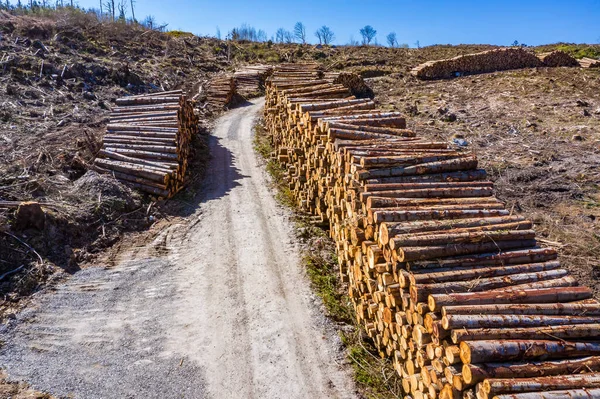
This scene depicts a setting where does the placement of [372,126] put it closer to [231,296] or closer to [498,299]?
[231,296]

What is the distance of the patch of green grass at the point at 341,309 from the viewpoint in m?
7.88

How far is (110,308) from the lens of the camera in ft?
32.4

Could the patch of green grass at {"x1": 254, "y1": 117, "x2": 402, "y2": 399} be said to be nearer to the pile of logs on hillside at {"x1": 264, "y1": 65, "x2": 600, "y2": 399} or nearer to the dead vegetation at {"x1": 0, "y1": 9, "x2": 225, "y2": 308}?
the pile of logs on hillside at {"x1": 264, "y1": 65, "x2": 600, "y2": 399}

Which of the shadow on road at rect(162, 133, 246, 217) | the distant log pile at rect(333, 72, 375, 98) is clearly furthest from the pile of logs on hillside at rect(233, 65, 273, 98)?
the shadow on road at rect(162, 133, 246, 217)

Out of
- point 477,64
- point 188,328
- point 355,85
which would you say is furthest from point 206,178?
point 477,64

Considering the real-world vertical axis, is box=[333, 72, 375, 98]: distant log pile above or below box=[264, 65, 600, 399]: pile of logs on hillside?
above

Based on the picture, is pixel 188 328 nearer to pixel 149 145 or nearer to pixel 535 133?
pixel 149 145

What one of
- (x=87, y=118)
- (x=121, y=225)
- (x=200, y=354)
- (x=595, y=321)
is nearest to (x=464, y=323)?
(x=595, y=321)

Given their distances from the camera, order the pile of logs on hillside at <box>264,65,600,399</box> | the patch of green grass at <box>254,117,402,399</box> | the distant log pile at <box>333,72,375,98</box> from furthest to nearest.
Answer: the distant log pile at <box>333,72,375,98</box>, the patch of green grass at <box>254,117,402,399</box>, the pile of logs on hillside at <box>264,65,600,399</box>

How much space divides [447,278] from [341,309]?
367cm

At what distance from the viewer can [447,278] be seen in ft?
22.4

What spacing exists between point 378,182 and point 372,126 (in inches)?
138

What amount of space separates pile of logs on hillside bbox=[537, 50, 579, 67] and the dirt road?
35.7 m

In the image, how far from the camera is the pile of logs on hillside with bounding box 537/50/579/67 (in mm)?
38062
